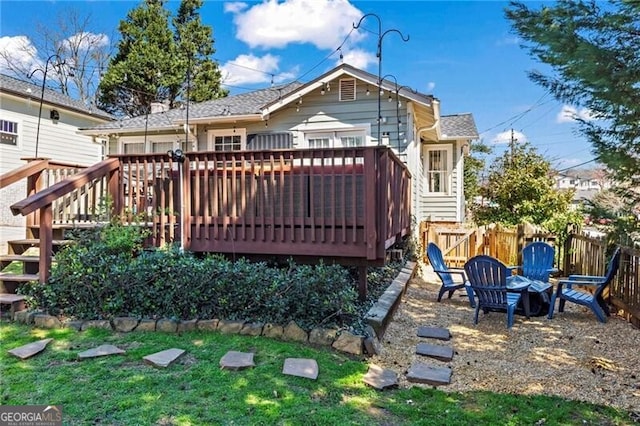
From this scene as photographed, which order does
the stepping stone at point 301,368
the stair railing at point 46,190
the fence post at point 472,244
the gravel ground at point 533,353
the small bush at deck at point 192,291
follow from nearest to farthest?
the stepping stone at point 301,368 → the gravel ground at point 533,353 → the small bush at deck at point 192,291 → the stair railing at point 46,190 → the fence post at point 472,244

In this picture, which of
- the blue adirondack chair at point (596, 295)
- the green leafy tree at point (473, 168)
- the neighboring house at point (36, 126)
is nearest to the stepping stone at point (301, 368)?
the blue adirondack chair at point (596, 295)

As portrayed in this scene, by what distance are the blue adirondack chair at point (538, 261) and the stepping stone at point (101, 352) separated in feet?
21.4

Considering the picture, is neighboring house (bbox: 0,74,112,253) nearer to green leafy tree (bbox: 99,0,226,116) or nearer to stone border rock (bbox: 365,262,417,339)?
green leafy tree (bbox: 99,0,226,116)

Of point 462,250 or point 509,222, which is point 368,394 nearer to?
point 462,250

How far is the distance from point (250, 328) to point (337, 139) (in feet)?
20.7

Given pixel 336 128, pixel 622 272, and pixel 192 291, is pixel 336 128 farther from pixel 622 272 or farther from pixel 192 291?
pixel 192 291

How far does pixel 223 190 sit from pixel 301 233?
45.9 inches

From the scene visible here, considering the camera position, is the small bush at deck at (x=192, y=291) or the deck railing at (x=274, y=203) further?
the deck railing at (x=274, y=203)

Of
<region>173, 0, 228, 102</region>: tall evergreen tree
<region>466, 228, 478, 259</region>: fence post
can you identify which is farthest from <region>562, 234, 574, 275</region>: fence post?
<region>173, 0, 228, 102</region>: tall evergreen tree

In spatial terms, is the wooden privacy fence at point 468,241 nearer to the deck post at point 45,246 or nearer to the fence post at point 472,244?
the fence post at point 472,244

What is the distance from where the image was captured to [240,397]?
9.55 ft

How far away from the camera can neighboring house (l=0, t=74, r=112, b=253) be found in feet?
40.5

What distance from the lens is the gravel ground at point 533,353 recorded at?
11.5ft

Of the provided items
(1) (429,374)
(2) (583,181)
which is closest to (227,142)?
(1) (429,374)
